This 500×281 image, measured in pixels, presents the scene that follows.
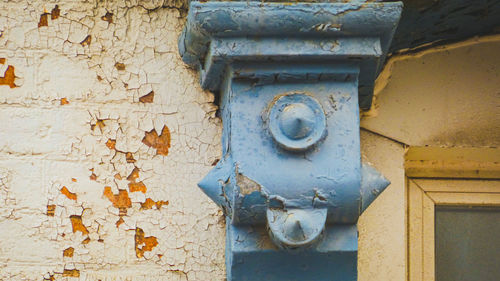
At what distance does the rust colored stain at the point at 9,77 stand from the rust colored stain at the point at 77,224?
350mm

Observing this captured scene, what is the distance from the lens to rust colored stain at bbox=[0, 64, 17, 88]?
5.14ft

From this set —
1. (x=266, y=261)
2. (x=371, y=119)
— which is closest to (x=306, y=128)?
(x=266, y=261)

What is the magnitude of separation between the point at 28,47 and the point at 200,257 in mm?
652

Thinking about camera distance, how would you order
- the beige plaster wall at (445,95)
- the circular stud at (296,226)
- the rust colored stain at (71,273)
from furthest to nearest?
the beige plaster wall at (445,95) < the rust colored stain at (71,273) < the circular stud at (296,226)

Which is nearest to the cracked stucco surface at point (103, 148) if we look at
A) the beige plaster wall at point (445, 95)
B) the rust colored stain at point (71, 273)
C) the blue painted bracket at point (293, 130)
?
the rust colored stain at point (71, 273)

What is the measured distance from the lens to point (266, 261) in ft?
4.37

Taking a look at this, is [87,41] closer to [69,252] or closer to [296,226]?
[69,252]

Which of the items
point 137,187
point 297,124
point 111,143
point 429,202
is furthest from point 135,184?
point 429,202

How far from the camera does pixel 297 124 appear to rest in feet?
4.13

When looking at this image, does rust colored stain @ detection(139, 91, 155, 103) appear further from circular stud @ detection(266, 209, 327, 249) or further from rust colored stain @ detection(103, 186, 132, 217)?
circular stud @ detection(266, 209, 327, 249)

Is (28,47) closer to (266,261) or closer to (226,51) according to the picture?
(226,51)

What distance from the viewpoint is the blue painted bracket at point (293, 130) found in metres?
1.24

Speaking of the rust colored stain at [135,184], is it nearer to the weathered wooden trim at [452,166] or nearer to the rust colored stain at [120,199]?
the rust colored stain at [120,199]

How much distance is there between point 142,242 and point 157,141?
241mm
